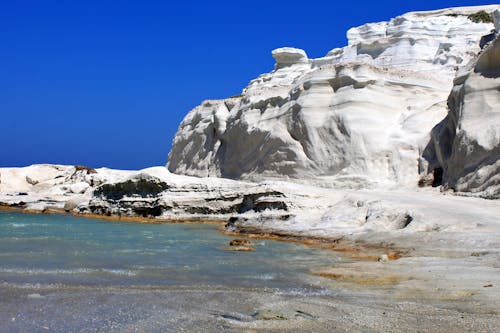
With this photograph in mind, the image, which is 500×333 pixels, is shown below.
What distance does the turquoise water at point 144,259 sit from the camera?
10.0 m

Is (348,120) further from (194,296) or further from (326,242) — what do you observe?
(194,296)

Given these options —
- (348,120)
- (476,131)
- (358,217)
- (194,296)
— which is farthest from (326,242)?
(348,120)

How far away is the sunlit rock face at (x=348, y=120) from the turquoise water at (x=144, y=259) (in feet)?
38.7

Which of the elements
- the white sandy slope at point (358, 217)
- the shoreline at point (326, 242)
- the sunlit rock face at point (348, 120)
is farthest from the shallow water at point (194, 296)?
the sunlit rock face at point (348, 120)

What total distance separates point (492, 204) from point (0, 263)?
13.6 meters

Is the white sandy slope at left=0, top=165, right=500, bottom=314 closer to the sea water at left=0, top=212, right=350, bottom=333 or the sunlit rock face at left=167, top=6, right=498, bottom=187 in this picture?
the sea water at left=0, top=212, right=350, bottom=333

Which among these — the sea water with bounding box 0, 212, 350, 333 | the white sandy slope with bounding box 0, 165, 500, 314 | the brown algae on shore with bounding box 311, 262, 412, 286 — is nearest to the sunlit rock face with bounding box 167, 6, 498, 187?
the white sandy slope with bounding box 0, 165, 500, 314

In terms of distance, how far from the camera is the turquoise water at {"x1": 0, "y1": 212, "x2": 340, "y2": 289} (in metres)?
→ 10.0

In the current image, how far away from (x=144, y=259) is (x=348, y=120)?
20.3 metres

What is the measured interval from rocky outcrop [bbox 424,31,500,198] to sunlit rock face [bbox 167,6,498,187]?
3838 millimetres

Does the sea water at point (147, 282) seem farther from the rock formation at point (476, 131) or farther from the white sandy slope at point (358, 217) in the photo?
the rock formation at point (476, 131)

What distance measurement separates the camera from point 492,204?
18.0m

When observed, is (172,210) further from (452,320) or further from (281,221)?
(452,320)

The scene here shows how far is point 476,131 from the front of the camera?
22.0m
